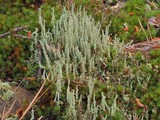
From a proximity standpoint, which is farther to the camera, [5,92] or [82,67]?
[82,67]

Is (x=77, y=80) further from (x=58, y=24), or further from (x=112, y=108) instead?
(x=58, y=24)

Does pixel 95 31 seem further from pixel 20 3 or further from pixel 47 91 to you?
pixel 20 3

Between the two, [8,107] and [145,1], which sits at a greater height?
[145,1]

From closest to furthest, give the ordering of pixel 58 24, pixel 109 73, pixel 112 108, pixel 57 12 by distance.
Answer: pixel 112 108
pixel 109 73
pixel 58 24
pixel 57 12

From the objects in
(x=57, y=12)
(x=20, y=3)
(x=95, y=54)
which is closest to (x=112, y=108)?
(x=95, y=54)

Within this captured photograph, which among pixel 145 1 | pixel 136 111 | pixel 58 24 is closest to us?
pixel 136 111

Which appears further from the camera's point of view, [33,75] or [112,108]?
[33,75]

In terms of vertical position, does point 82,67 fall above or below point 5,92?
above
